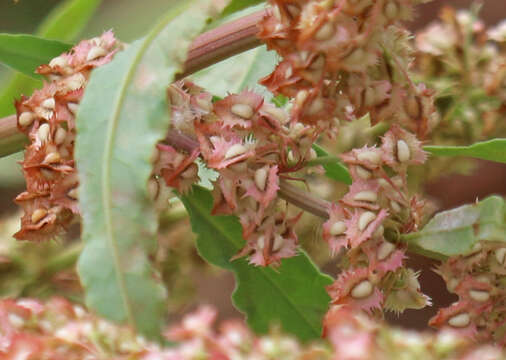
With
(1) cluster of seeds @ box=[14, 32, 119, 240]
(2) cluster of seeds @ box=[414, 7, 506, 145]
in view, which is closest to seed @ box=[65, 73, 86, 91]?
(1) cluster of seeds @ box=[14, 32, 119, 240]

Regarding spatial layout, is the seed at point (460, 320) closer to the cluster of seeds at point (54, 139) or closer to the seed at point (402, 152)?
the seed at point (402, 152)

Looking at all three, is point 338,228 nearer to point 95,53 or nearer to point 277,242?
point 277,242

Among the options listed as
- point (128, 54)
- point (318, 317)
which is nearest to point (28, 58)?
point (128, 54)

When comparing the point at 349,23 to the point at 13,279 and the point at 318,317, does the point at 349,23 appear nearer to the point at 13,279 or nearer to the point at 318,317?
the point at 318,317

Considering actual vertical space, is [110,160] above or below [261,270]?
above

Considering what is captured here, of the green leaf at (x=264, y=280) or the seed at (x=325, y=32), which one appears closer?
the seed at (x=325, y=32)

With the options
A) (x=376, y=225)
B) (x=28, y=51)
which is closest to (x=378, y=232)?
(x=376, y=225)

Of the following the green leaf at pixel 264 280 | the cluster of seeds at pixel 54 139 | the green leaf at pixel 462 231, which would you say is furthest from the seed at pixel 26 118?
the green leaf at pixel 462 231
